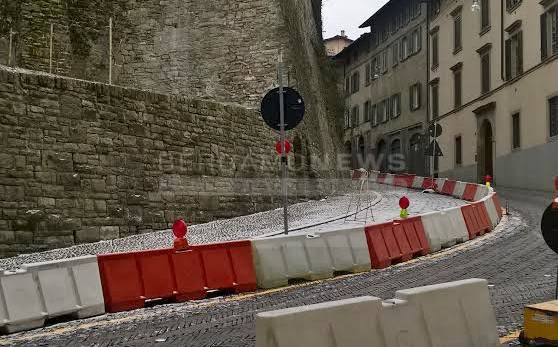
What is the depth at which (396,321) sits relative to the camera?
418 cm

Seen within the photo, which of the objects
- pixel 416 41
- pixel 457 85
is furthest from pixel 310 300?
pixel 416 41

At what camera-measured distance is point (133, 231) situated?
1453cm

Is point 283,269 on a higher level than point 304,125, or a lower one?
lower

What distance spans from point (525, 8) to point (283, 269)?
24.4 meters

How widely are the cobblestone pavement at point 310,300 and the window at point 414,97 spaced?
3343 cm

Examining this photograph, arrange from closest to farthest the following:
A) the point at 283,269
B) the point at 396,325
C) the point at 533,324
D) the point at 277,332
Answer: the point at 277,332 → the point at 396,325 → the point at 533,324 → the point at 283,269

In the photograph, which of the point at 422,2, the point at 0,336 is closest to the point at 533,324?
the point at 0,336

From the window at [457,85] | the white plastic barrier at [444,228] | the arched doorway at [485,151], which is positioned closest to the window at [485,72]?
the arched doorway at [485,151]

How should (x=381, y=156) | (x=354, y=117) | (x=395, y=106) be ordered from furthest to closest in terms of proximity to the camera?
1. (x=354, y=117)
2. (x=381, y=156)
3. (x=395, y=106)

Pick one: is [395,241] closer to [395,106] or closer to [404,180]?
[404,180]

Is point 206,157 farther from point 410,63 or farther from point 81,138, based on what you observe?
point 410,63

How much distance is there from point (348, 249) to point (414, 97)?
123 ft

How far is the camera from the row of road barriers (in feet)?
22.9

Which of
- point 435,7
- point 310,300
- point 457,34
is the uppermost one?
point 435,7
